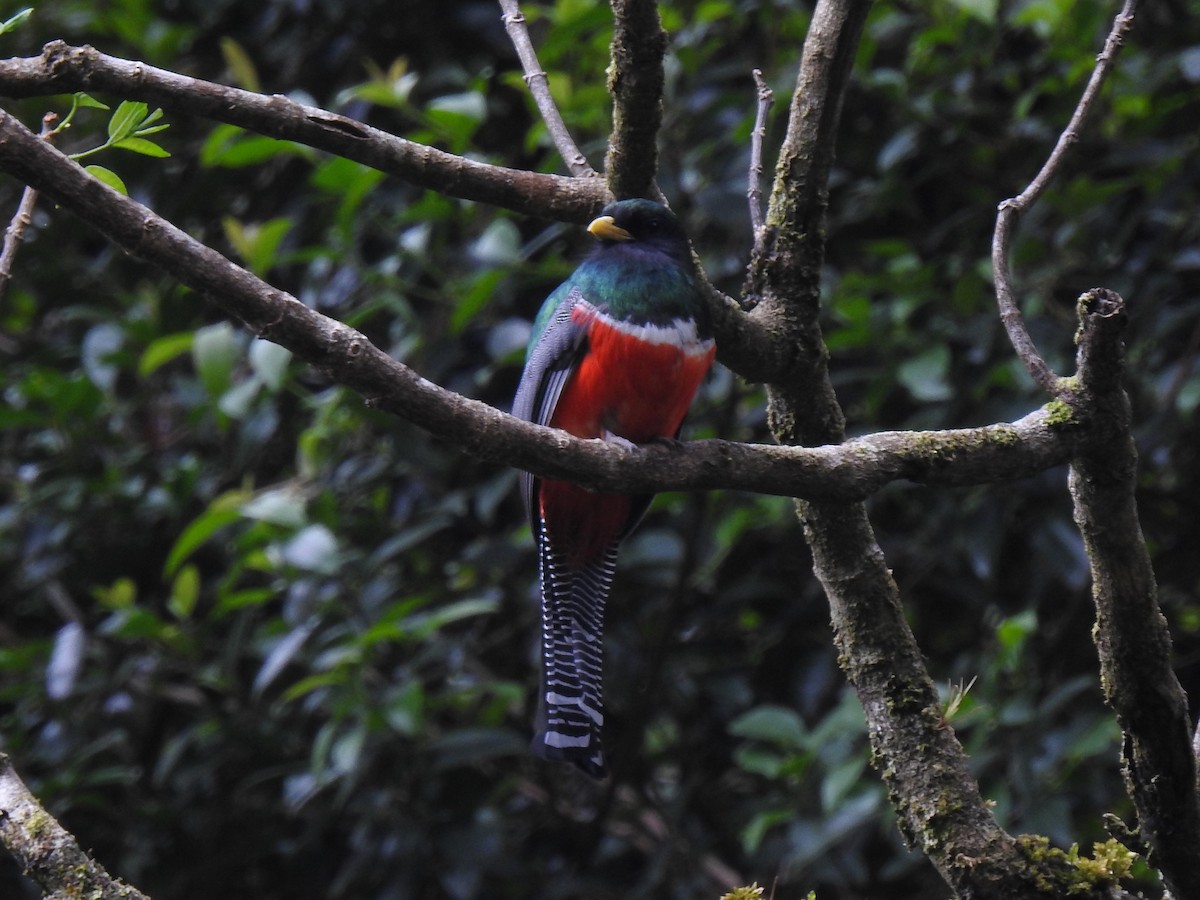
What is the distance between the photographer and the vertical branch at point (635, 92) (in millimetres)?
2197

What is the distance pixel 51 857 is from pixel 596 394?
1563 mm

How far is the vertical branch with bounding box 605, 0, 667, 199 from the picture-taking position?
7.21 ft

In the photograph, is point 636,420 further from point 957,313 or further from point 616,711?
point 616,711

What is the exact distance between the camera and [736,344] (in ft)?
8.14

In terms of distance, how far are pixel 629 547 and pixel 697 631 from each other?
21.1 inches

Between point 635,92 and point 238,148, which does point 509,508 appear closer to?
point 238,148

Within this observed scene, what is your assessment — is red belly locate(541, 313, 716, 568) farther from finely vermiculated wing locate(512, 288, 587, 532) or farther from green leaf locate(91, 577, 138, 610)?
green leaf locate(91, 577, 138, 610)

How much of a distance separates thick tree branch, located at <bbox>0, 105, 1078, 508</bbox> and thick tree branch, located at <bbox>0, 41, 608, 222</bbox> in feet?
1.80

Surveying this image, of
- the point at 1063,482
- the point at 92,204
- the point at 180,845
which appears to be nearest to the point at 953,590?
the point at 1063,482

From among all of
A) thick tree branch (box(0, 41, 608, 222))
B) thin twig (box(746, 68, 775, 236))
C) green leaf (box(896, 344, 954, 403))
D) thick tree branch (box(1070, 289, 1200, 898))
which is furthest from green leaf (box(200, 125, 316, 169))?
thick tree branch (box(1070, 289, 1200, 898))

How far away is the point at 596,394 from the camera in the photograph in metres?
3.06

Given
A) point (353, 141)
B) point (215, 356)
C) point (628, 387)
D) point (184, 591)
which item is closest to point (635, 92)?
point (353, 141)

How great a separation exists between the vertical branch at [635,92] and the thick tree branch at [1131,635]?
0.81 m

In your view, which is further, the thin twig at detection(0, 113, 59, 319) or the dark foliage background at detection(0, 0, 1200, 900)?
the dark foliage background at detection(0, 0, 1200, 900)
